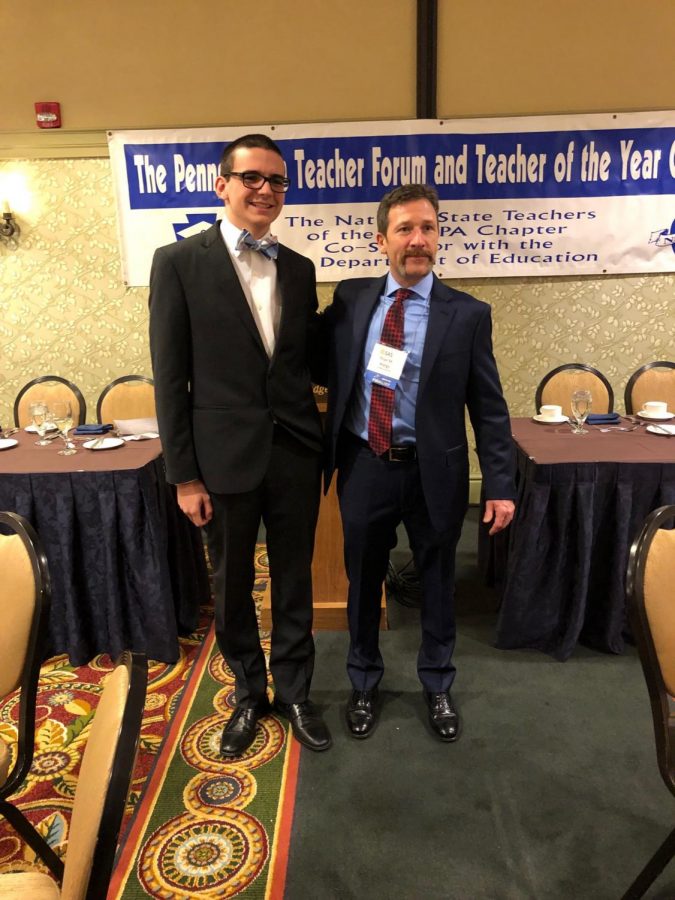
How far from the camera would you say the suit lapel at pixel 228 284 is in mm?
1390

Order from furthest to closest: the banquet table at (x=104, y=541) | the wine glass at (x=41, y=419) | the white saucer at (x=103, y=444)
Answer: the wine glass at (x=41, y=419) < the white saucer at (x=103, y=444) < the banquet table at (x=104, y=541)

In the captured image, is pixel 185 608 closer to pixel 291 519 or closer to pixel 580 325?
pixel 291 519

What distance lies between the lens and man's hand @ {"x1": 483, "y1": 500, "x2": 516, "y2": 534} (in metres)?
1.61

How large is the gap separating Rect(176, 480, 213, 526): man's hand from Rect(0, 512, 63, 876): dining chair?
1.23ft

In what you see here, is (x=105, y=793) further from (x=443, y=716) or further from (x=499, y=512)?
(x=443, y=716)

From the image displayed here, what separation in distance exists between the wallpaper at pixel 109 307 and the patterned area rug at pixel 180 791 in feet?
7.25

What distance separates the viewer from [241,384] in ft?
4.71

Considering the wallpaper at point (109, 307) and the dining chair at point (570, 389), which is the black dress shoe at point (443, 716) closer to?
the dining chair at point (570, 389)

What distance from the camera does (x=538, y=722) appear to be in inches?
72.0

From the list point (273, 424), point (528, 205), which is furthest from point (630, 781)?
point (528, 205)

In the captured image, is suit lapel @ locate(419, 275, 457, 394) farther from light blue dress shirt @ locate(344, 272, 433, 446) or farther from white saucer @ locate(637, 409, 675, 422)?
white saucer @ locate(637, 409, 675, 422)

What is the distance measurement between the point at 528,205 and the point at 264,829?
328 cm

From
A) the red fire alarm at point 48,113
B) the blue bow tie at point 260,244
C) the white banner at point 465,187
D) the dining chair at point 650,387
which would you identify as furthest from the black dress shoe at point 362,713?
the red fire alarm at point 48,113

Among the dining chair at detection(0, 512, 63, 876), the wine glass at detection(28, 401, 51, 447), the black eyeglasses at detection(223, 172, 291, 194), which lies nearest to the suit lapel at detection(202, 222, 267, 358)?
the black eyeglasses at detection(223, 172, 291, 194)
